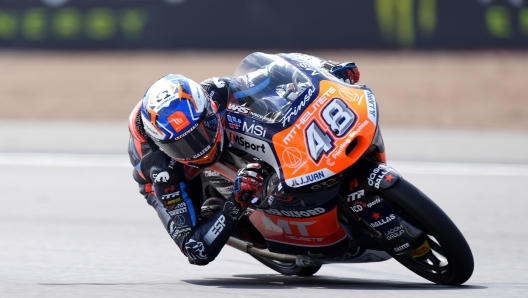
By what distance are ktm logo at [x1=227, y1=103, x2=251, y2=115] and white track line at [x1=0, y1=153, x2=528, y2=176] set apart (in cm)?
514

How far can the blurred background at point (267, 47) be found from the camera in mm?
14516

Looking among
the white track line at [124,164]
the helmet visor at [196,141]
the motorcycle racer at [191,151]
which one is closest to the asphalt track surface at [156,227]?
the white track line at [124,164]

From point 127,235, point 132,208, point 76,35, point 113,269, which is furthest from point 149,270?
point 76,35

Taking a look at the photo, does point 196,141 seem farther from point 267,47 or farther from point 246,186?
point 267,47

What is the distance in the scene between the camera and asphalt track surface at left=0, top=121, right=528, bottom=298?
181 inches

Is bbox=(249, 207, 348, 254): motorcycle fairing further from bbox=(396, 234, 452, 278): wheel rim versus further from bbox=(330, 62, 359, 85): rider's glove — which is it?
bbox=(330, 62, 359, 85): rider's glove

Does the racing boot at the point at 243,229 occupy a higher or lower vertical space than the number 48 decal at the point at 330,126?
lower

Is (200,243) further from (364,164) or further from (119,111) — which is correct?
(119,111)

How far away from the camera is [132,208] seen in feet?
25.5

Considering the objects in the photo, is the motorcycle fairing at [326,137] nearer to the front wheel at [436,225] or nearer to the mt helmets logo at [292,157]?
the mt helmets logo at [292,157]

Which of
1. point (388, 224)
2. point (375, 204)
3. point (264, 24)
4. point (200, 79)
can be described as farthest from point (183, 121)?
point (264, 24)

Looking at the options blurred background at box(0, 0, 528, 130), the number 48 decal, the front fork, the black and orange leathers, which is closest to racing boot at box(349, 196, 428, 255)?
the front fork

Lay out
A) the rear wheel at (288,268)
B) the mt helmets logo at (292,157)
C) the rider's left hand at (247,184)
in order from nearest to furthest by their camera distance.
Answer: the mt helmets logo at (292,157)
the rider's left hand at (247,184)
the rear wheel at (288,268)

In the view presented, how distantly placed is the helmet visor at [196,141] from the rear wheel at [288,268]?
118 centimetres
